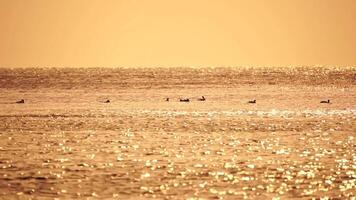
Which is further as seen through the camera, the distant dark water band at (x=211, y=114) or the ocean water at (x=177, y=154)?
the distant dark water band at (x=211, y=114)

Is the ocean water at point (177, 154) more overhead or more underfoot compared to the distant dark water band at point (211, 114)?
more underfoot

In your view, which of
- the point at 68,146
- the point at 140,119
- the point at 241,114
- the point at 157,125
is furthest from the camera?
the point at 241,114

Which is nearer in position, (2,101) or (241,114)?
(241,114)

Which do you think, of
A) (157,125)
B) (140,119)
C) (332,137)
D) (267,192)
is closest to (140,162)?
(267,192)

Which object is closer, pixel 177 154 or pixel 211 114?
pixel 177 154

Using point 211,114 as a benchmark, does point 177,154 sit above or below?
below

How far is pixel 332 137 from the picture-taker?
57469mm

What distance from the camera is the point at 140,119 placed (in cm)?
7450

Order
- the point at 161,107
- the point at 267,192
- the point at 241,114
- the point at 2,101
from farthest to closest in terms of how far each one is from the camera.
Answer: the point at 2,101 < the point at 161,107 < the point at 241,114 < the point at 267,192

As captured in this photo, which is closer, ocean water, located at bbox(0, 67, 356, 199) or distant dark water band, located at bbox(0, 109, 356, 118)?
ocean water, located at bbox(0, 67, 356, 199)

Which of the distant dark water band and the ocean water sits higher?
the distant dark water band

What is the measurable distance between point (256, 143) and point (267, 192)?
58.9 feet

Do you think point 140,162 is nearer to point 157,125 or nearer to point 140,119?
point 157,125

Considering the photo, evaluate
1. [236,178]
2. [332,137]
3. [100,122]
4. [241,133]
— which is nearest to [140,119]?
[100,122]
